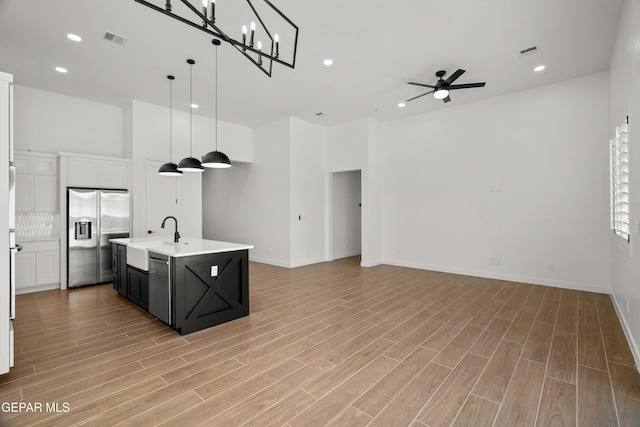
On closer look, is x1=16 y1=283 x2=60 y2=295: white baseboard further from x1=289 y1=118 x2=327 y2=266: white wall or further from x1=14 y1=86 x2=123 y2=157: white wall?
x1=289 y1=118 x2=327 y2=266: white wall

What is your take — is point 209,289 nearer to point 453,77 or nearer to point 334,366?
point 334,366

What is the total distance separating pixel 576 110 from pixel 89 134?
882 cm

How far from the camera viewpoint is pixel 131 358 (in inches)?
105

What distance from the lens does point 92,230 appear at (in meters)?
5.32

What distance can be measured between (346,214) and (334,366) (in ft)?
19.8

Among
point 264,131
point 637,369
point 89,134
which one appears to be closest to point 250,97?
point 264,131

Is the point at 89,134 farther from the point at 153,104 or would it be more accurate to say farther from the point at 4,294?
the point at 4,294

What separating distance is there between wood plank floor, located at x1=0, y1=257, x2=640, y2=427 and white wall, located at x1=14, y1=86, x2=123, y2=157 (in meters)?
2.92

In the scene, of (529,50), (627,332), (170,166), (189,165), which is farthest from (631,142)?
(170,166)

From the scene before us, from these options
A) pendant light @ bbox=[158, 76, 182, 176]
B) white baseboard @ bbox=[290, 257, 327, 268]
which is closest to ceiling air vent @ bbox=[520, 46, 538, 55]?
pendant light @ bbox=[158, 76, 182, 176]

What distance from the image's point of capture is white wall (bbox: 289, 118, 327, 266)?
7063 mm

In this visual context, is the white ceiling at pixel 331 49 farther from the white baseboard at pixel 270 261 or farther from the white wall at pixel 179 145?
the white baseboard at pixel 270 261

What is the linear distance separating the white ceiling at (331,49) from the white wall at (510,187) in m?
0.49

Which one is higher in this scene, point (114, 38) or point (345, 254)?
point (114, 38)
